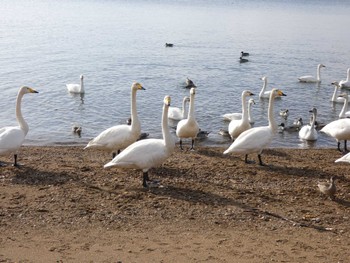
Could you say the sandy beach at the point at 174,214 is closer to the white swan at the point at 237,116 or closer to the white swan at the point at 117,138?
the white swan at the point at 117,138

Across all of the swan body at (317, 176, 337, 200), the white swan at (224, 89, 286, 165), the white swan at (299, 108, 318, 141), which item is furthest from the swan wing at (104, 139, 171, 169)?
the white swan at (299, 108, 318, 141)

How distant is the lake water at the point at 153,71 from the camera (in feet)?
65.7

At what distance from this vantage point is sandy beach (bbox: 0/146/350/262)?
7.42 m

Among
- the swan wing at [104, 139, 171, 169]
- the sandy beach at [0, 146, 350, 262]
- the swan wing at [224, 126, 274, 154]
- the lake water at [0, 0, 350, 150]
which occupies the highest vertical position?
the swan wing at [104, 139, 171, 169]

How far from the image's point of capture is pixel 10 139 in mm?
11422

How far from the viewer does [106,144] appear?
38.4ft

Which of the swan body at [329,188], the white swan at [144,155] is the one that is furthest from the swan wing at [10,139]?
the swan body at [329,188]

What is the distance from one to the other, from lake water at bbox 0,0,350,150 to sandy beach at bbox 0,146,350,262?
220 inches

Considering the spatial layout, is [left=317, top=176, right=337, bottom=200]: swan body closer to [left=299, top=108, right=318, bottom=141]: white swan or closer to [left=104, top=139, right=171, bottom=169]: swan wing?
[left=104, top=139, right=171, bottom=169]: swan wing

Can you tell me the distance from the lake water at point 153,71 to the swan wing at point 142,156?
6729 mm

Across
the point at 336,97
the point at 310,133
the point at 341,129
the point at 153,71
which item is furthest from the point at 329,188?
the point at 153,71

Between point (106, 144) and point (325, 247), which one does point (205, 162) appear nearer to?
point (106, 144)

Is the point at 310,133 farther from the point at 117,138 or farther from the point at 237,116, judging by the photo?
the point at 117,138

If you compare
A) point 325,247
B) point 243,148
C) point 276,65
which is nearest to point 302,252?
point 325,247
